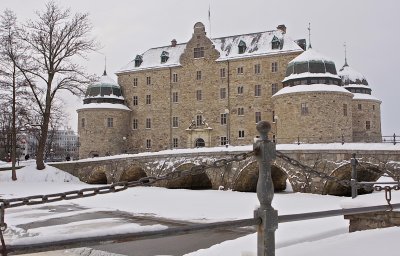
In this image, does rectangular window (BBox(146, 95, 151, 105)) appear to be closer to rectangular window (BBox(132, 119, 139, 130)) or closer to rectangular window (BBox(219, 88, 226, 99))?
rectangular window (BBox(132, 119, 139, 130))

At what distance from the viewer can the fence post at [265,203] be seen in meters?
3.64

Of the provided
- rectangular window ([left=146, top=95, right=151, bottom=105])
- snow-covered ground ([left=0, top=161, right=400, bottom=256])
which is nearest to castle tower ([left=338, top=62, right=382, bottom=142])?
rectangular window ([left=146, top=95, right=151, bottom=105])

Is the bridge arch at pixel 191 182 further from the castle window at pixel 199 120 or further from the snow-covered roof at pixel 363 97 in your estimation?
the snow-covered roof at pixel 363 97

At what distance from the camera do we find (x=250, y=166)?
29156 mm

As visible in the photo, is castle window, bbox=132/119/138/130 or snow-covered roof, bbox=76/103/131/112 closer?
snow-covered roof, bbox=76/103/131/112

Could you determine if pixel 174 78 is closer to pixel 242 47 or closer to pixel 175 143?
pixel 175 143

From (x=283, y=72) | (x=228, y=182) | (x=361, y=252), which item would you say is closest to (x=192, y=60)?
(x=283, y=72)

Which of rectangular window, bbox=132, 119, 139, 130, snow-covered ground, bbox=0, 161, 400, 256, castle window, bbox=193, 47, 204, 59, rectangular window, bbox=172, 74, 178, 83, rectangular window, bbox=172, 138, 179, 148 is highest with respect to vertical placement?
castle window, bbox=193, 47, 204, 59

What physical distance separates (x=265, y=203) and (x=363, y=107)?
43272 millimetres

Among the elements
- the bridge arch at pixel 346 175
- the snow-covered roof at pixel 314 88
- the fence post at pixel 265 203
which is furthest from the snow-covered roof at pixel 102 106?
the fence post at pixel 265 203

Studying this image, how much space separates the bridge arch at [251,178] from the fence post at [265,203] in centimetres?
2492

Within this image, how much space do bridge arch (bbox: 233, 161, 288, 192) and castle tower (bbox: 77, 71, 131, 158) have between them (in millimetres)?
18446

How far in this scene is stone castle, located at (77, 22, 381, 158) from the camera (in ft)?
132

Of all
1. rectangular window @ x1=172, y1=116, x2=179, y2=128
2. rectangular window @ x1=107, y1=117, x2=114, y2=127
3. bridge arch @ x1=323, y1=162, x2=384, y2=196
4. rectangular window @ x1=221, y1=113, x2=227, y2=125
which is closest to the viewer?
bridge arch @ x1=323, y1=162, x2=384, y2=196
